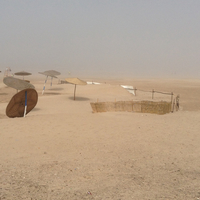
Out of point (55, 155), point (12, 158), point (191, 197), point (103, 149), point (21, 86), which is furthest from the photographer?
point (21, 86)

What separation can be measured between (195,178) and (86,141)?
2.64 m

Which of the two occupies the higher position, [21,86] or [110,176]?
[21,86]

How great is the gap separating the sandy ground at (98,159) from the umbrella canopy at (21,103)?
3.58 feet

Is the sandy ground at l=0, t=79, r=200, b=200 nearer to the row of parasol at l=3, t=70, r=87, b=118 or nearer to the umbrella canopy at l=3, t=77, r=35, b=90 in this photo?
the row of parasol at l=3, t=70, r=87, b=118

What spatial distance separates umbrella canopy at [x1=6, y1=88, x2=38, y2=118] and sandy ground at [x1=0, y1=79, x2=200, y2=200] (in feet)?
3.58

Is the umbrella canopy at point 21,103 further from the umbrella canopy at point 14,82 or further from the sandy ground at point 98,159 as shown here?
the sandy ground at point 98,159

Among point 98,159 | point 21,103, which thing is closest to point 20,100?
point 21,103

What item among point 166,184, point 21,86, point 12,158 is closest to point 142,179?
point 166,184

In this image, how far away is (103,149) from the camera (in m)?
4.79

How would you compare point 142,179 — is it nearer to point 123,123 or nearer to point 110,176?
point 110,176

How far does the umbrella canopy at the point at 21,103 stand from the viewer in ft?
25.6

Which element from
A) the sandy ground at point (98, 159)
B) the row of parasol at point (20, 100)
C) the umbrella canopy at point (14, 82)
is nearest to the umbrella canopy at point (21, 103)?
the row of parasol at point (20, 100)

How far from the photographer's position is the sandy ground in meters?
2.97

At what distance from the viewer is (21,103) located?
8.12 metres
